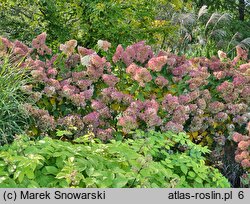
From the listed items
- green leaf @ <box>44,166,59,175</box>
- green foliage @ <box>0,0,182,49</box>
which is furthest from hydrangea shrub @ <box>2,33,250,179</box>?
green foliage @ <box>0,0,182,49</box>

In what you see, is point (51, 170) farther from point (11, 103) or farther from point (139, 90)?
point (139, 90)

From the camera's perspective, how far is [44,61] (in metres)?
5.31

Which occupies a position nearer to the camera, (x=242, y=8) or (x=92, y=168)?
(x=92, y=168)

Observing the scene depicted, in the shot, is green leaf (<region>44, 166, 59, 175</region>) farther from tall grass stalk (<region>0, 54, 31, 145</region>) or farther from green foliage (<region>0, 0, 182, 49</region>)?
green foliage (<region>0, 0, 182, 49</region>)

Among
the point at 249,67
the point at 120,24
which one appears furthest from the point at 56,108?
the point at 120,24

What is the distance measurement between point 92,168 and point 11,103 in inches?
67.4

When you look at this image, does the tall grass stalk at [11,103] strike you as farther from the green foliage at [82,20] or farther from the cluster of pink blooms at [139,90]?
the green foliage at [82,20]

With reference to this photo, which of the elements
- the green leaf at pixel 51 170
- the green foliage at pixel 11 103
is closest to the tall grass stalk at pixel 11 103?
the green foliage at pixel 11 103

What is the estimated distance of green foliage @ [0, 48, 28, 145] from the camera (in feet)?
14.5

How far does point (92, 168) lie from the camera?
310 cm

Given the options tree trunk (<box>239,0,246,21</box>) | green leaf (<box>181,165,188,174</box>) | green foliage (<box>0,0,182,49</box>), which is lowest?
tree trunk (<box>239,0,246,21</box>)

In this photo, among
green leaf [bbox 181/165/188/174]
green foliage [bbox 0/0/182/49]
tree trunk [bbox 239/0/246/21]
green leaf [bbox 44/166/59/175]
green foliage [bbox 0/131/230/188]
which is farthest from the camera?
tree trunk [bbox 239/0/246/21]

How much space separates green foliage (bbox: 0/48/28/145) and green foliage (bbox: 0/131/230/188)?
949 millimetres

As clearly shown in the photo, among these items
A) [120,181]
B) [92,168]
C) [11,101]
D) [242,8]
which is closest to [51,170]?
[92,168]
